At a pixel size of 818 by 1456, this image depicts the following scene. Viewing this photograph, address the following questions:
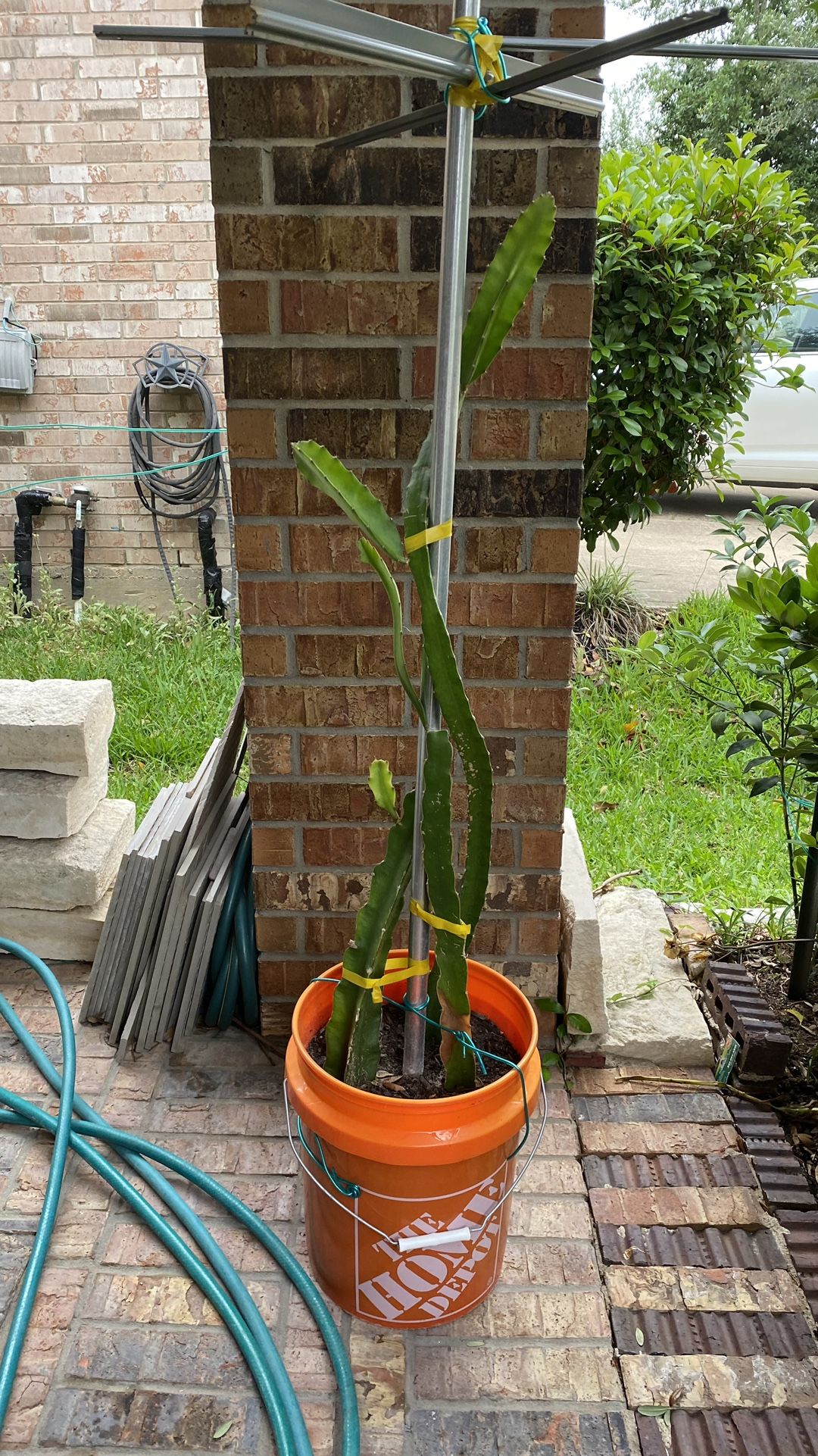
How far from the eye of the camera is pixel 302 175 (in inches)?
69.0

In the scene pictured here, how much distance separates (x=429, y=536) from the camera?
1.39 m

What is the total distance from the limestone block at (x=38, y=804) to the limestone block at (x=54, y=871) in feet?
0.12

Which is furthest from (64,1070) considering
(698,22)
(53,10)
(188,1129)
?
(53,10)

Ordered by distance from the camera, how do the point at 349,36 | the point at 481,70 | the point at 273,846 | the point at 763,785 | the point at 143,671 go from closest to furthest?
the point at 349,36 < the point at 481,70 < the point at 273,846 < the point at 763,785 < the point at 143,671

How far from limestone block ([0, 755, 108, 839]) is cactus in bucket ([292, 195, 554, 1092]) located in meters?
1.10

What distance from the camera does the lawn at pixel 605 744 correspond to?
10.4 ft

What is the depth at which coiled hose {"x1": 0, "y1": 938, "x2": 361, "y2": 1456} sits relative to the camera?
4.92ft

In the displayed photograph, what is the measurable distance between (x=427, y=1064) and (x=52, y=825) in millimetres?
1201

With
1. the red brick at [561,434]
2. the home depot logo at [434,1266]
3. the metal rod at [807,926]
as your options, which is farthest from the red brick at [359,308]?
the home depot logo at [434,1266]

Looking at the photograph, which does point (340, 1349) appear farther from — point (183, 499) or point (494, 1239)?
point (183, 499)

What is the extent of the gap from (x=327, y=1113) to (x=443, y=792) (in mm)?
524

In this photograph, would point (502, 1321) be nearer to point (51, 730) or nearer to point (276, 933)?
point (276, 933)

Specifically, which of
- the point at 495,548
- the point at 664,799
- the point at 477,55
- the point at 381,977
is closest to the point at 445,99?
the point at 477,55

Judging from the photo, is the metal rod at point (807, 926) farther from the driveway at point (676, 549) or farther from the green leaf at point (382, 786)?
the driveway at point (676, 549)
